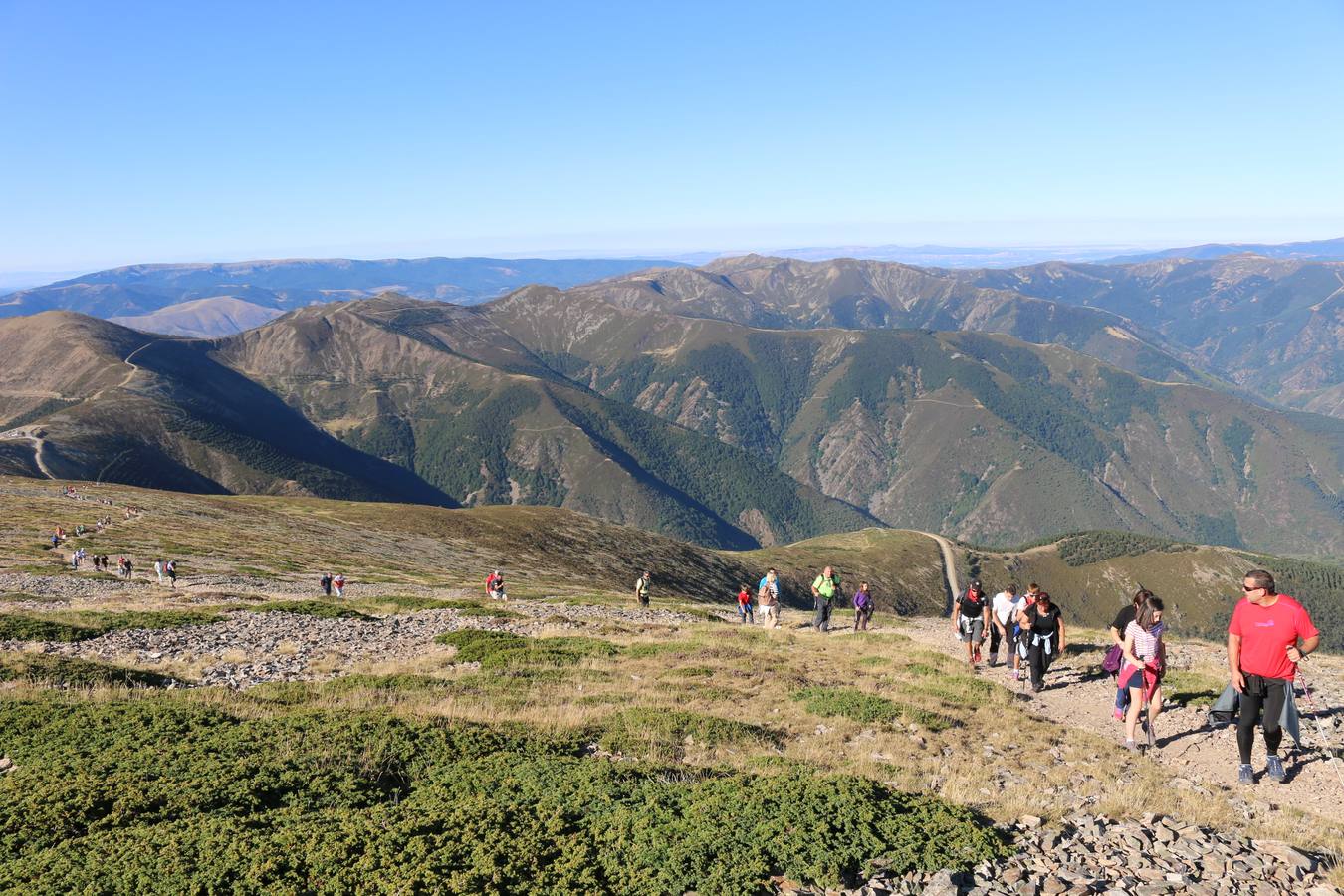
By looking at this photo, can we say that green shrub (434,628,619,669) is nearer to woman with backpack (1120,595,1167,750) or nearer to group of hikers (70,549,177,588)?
woman with backpack (1120,595,1167,750)

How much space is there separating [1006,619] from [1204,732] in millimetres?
8138

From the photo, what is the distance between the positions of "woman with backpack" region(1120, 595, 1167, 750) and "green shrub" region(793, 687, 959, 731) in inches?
173

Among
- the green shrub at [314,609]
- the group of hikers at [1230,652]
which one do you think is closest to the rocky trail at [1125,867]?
the group of hikers at [1230,652]

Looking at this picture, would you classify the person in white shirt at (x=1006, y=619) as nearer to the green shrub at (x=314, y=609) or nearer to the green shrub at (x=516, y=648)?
the green shrub at (x=516, y=648)

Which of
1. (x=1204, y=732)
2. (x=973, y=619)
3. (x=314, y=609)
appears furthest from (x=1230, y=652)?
(x=314, y=609)

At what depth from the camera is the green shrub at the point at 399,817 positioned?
854 cm

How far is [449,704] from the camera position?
1727cm

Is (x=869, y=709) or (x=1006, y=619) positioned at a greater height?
(x=869, y=709)

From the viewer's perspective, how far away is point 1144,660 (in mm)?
17734

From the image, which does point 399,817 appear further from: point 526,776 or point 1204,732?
point 1204,732

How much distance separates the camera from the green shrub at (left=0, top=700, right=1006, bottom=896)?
854 cm

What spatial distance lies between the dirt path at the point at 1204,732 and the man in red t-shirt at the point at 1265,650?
31.9 inches

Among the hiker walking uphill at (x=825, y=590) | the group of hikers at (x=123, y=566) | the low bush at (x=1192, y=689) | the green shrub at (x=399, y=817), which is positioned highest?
the green shrub at (x=399, y=817)

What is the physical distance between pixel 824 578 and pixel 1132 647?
1757cm
